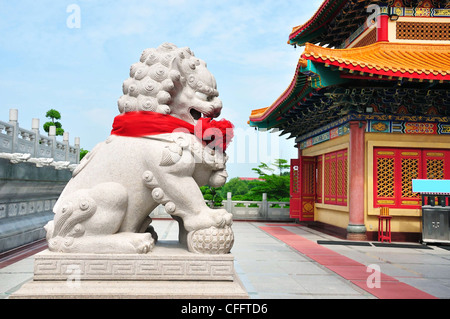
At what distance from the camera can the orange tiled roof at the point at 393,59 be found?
6840mm

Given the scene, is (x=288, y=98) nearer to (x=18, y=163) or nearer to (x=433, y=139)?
(x=433, y=139)

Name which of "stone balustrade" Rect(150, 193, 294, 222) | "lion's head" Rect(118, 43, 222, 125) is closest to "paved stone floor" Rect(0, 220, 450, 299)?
"lion's head" Rect(118, 43, 222, 125)

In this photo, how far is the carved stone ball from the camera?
100 inches

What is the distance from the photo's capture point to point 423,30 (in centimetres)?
865

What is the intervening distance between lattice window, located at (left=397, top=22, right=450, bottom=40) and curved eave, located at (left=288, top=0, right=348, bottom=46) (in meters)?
1.50

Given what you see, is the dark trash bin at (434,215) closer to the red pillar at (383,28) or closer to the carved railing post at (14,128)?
the red pillar at (383,28)

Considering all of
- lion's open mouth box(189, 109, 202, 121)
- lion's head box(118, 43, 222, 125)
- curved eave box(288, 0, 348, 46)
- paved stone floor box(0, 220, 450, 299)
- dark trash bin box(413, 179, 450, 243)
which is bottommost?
paved stone floor box(0, 220, 450, 299)

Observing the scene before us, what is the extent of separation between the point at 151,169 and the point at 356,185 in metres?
6.53

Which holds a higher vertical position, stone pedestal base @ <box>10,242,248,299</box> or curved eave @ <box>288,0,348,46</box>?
curved eave @ <box>288,0,348,46</box>

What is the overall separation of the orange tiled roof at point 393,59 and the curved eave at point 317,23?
184cm

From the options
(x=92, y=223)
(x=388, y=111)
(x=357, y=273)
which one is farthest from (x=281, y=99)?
(x=92, y=223)

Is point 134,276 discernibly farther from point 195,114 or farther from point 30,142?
point 30,142

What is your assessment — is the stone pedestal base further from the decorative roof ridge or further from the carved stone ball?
the decorative roof ridge
